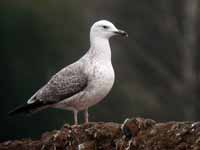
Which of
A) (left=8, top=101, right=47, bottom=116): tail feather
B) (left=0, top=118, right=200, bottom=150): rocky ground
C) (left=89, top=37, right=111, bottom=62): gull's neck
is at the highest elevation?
(left=89, top=37, right=111, bottom=62): gull's neck

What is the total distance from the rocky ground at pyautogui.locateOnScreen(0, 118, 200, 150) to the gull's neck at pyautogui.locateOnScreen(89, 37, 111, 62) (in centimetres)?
250

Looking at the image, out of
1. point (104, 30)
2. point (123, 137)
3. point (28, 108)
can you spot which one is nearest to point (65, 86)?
point (28, 108)

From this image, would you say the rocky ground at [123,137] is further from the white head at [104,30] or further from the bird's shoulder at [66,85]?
the white head at [104,30]

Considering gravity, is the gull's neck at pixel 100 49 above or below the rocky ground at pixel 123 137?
above

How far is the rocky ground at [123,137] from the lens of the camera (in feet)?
32.8

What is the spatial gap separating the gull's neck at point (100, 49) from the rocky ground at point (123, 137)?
2497mm

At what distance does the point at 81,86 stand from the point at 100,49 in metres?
0.59

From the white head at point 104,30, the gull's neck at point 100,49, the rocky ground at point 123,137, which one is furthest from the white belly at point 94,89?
the rocky ground at point 123,137

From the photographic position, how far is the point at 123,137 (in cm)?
1059

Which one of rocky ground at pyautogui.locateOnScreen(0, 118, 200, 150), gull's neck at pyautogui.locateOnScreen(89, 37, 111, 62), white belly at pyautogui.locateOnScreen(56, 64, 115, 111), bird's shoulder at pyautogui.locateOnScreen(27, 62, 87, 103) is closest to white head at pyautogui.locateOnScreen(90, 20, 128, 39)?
gull's neck at pyautogui.locateOnScreen(89, 37, 111, 62)

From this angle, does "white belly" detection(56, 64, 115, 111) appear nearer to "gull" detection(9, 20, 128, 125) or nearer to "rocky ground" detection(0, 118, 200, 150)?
"gull" detection(9, 20, 128, 125)

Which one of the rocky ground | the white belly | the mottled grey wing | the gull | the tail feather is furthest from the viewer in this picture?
the mottled grey wing

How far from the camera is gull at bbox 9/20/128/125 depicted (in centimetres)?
1349

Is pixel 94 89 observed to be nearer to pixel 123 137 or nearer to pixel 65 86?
pixel 65 86
